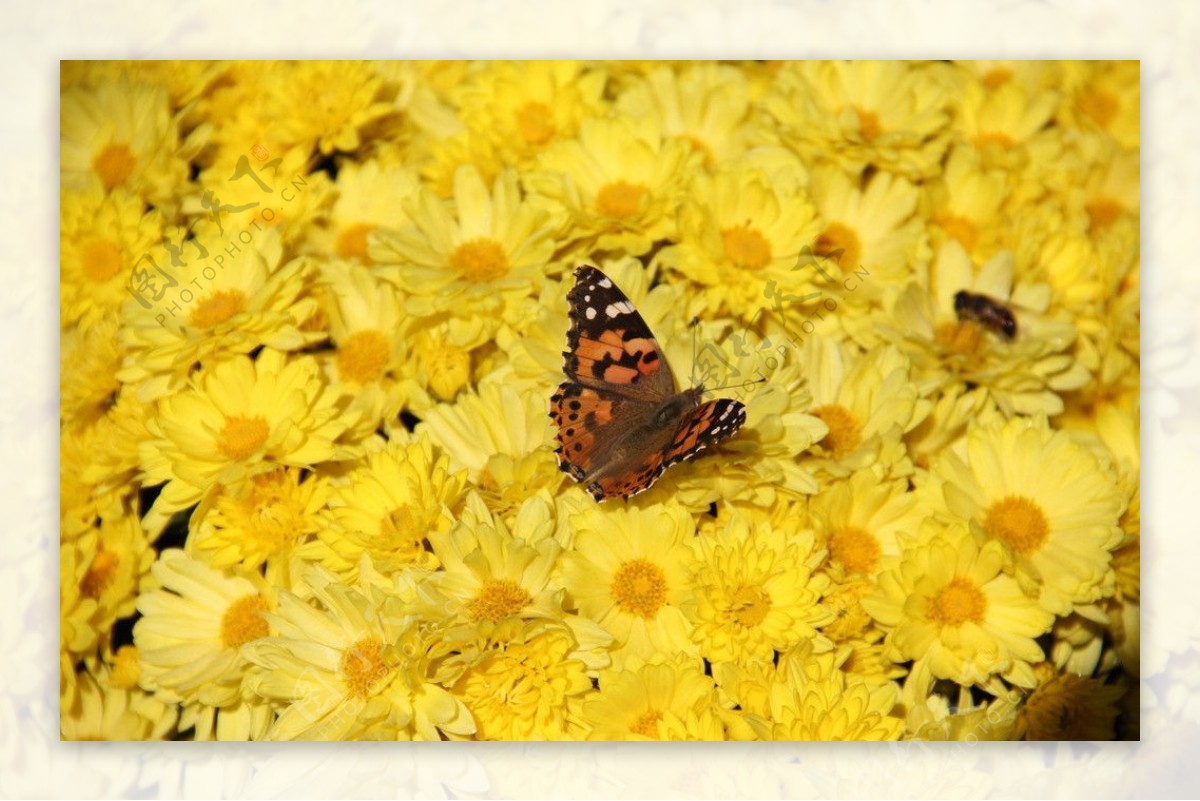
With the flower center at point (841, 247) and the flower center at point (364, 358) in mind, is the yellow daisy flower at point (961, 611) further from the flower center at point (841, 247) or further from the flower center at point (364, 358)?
the flower center at point (364, 358)

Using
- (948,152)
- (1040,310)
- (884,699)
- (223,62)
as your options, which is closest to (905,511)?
(884,699)

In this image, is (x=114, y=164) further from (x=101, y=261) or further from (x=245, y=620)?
(x=245, y=620)

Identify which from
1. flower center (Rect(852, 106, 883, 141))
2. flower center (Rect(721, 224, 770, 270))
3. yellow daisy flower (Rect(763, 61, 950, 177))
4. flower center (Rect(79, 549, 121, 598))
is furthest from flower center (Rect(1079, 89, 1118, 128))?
flower center (Rect(79, 549, 121, 598))

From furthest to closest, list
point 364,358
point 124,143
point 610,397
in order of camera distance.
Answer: point 124,143 → point 364,358 → point 610,397

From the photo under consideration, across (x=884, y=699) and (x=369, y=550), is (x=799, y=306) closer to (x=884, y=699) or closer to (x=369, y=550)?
(x=884, y=699)

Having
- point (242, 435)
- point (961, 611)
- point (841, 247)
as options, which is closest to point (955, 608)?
point (961, 611)

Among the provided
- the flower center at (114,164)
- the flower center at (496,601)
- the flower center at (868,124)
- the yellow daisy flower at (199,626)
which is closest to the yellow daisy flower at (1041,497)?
the flower center at (868,124)

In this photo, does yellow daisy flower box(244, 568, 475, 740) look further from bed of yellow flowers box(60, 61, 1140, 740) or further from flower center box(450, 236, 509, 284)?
flower center box(450, 236, 509, 284)
